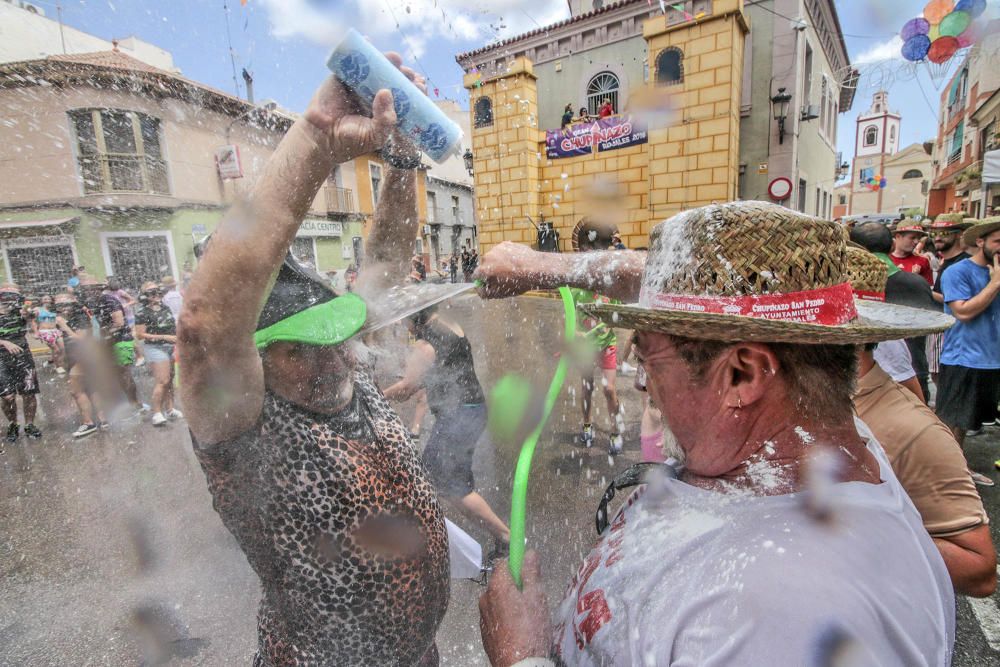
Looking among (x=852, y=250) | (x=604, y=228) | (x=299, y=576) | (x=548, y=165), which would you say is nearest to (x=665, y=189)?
(x=548, y=165)

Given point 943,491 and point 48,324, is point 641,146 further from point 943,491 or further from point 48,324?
point 48,324

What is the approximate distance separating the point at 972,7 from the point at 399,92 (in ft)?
24.9

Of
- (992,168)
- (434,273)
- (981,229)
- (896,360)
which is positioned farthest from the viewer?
(992,168)

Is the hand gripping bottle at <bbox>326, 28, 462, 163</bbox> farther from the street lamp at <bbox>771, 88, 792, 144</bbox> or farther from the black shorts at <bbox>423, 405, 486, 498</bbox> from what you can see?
the street lamp at <bbox>771, 88, 792, 144</bbox>

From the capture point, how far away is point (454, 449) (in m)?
2.86

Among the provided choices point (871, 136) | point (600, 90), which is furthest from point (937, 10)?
point (871, 136)

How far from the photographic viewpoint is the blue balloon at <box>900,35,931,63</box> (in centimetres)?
573

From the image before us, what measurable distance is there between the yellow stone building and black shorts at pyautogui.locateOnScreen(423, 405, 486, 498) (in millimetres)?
6552

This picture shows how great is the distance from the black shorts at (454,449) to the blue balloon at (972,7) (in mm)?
6761

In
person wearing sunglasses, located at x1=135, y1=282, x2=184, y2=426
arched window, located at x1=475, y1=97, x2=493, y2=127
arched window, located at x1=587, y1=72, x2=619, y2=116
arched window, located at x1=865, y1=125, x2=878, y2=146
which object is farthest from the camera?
arched window, located at x1=865, y1=125, x2=878, y2=146

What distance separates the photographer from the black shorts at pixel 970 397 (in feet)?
11.7

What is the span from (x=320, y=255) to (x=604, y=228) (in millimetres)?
3050

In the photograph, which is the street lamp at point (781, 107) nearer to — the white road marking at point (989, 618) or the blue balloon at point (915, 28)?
the blue balloon at point (915, 28)

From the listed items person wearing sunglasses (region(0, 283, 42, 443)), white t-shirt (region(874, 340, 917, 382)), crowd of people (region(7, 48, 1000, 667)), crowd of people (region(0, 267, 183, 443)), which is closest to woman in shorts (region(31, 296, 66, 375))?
crowd of people (region(0, 267, 183, 443))
